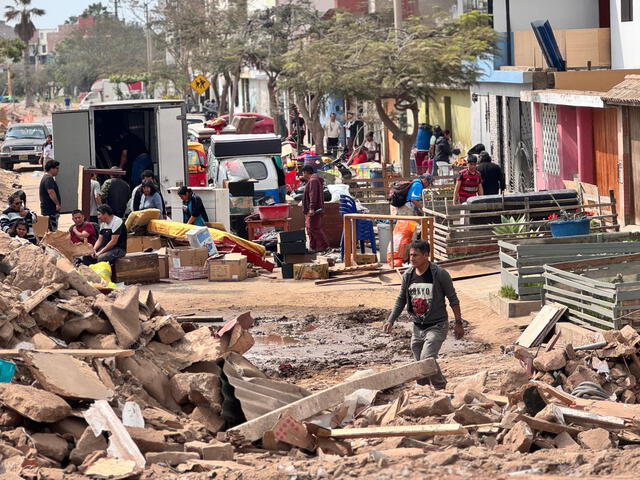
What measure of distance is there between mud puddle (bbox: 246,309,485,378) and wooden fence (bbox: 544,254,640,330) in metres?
1.15

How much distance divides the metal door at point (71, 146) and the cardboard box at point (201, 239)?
4.03 meters

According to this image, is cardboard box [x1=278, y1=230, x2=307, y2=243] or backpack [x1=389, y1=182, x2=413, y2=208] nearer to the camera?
cardboard box [x1=278, y1=230, x2=307, y2=243]

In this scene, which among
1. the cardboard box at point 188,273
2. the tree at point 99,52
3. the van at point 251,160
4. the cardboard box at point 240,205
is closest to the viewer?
the cardboard box at point 188,273

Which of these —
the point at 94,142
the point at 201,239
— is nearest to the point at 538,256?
the point at 201,239

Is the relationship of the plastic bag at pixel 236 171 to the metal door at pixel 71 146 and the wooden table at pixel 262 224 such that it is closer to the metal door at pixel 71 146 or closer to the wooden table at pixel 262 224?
the wooden table at pixel 262 224

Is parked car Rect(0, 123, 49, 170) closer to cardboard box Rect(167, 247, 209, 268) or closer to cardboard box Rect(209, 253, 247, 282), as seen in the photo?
cardboard box Rect(167, 247, 209, 268)

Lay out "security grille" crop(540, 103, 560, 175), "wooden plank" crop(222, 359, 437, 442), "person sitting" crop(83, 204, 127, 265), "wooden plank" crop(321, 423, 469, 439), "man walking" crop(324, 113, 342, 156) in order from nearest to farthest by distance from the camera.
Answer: "wooden plank" crop(321, 423, 469, 439), "wooden plank" crop(222, 359, 437, 442), "person sitting" crop(83, 204, 127, 265), "security grille" crop(540, 103, 560, 175), "man walking" crop(324, 113, 342, 156)

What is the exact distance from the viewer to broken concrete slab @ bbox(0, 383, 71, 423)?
859cm

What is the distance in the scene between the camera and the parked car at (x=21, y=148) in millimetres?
45625

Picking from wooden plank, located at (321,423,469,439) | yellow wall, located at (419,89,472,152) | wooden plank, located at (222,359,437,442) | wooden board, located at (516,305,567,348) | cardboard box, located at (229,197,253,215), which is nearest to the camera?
wooden plank, located at (321,423,469,439)

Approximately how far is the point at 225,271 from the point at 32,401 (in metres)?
10.2

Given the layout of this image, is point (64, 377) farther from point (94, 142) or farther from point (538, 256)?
point (94, 142)

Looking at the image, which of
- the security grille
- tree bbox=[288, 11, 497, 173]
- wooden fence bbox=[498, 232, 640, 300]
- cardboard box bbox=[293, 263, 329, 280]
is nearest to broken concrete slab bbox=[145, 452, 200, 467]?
wooden fence bbox=[498, 232, 640, 300]

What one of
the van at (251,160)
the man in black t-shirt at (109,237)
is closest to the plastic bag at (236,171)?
the van at (251,160)
